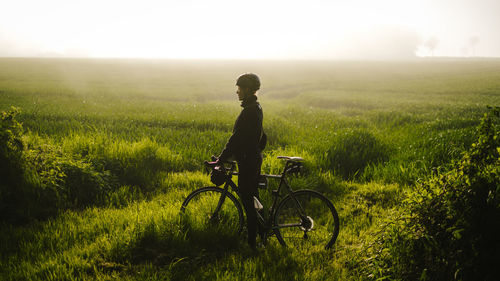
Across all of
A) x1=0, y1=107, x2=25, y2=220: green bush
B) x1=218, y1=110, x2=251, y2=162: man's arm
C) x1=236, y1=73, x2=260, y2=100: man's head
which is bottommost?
x1=0, y1=107, x2=25, y2=220: green bush

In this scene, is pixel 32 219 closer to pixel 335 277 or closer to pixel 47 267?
pixel 47 267

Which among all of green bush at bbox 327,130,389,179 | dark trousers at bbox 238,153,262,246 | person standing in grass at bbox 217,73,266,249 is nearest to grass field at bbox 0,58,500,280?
green bush at bbox 327,130,389,179

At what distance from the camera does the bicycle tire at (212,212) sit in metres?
4.69

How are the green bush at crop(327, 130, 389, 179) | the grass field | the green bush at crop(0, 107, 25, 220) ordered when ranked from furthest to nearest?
the green bush at crop(327, 130, 389, 179) < the green bush at crop(0, 107, 25, 220) < the grass field

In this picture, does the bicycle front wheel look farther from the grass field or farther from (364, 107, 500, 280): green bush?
(364, 107, 500, 280): green bush

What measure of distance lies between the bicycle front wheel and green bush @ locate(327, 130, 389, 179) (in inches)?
86.9

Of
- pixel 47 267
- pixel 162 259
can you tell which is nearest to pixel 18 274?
pixel 47 267

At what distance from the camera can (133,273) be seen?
3979 millimetres

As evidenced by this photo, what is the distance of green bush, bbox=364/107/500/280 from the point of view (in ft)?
9.55

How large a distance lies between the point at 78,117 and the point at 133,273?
13814 mm

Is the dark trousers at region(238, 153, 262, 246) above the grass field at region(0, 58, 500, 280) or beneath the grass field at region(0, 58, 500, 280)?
above

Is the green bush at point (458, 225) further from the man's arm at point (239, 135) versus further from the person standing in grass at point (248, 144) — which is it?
the man's arm at point (239, 135)

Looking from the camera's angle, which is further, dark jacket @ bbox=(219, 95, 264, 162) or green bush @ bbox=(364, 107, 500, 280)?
dark jacket @ bbox=(219, 95, 264, 162)

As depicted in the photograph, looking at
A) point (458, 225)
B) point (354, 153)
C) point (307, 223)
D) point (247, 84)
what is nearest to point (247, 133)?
point (247, 84)
